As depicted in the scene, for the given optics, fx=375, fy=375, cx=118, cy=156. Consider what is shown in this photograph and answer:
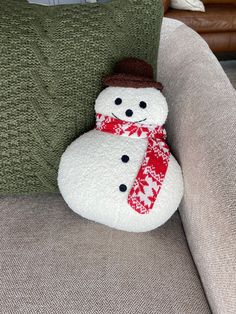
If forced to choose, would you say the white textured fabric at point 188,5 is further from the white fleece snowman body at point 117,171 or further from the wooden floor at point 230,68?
the white fleece snowman body at point 117,171

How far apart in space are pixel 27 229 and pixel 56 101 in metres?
0.25

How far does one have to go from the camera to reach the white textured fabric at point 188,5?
207 cm

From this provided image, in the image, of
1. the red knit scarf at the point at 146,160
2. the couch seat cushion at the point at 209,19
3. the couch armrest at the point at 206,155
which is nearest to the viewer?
the couch armrest at the point at 206,155

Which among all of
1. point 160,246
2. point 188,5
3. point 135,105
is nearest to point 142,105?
point 135,105

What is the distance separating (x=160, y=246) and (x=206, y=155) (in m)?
0.19

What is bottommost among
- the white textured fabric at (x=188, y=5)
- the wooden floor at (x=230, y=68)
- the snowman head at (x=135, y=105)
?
the wooden floor at (x=230, y=68)

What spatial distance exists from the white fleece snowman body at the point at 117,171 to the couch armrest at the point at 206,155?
5 centimetres

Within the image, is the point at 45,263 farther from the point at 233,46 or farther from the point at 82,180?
the point at 233,46

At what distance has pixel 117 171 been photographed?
65cm

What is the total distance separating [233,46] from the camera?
2221mm

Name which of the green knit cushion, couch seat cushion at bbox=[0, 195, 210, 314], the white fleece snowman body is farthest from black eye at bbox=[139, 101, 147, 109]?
couch seat cushion at bbox=[0, 195, 210, 314]

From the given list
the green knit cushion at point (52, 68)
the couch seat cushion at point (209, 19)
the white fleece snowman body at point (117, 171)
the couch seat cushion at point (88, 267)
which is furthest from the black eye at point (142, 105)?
the couch seat cushion at point (209, 19)

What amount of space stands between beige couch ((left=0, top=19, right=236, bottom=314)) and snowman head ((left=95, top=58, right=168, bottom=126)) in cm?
7

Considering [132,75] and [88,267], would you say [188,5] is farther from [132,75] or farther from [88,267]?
[88,267]
